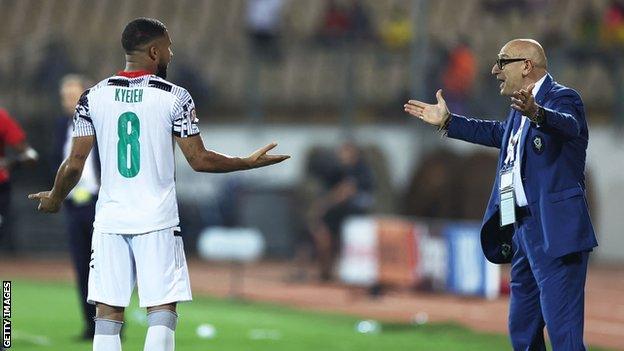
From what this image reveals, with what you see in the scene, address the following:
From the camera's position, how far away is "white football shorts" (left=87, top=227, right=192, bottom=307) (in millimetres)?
7344

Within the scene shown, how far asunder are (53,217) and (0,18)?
20.5ft

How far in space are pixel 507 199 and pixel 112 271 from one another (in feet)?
7.33

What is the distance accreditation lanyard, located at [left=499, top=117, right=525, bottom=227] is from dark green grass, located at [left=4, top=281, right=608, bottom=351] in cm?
465

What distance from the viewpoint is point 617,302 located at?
63.4 feet

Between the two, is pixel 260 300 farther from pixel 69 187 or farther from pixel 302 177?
pixel 69 187

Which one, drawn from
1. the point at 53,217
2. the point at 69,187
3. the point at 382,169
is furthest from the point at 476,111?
the point at 69,187

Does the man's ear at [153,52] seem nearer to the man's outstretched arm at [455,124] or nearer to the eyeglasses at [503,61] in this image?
the man's outstretched arm at [455,124]

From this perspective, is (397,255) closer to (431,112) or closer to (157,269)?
(431,112)

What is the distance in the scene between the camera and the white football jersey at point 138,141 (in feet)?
24.0

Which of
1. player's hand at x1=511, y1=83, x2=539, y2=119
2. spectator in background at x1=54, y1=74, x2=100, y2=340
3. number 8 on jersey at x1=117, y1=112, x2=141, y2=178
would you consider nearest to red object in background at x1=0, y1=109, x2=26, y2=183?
spectator in background at x1=54, y1=74, x2=100, y2=340

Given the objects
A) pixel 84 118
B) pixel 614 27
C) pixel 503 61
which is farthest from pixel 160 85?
pixel 614 27

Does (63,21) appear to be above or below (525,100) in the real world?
above

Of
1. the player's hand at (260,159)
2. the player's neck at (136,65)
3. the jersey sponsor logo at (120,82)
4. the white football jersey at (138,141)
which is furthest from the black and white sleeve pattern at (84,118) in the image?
the player's hand at (260,159)

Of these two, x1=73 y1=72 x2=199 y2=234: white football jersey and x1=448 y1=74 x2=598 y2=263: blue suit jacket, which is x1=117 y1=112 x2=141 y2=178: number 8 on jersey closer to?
x1=73 y1=72 x2=199 y2=234: white football jersey
